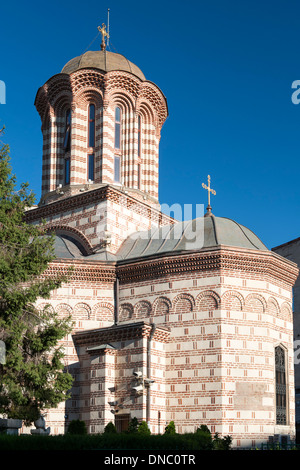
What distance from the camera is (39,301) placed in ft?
71.3

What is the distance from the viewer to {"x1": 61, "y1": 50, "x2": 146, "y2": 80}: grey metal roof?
26.6 m

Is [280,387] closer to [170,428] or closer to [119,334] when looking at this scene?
[170,428]

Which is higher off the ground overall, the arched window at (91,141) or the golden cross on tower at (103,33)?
the golden cross on tower at (103,33)

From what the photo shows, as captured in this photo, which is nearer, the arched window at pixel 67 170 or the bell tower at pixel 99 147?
the bell tower at pixel 99 147

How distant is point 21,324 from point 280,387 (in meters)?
8.90

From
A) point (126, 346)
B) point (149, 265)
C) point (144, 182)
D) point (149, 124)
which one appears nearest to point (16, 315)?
point (126, 346)

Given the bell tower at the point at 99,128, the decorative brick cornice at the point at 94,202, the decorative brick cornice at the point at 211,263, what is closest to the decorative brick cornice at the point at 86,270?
the decorative brick cornice at the point at 211,263

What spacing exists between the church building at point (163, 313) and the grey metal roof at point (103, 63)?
6.34 feet

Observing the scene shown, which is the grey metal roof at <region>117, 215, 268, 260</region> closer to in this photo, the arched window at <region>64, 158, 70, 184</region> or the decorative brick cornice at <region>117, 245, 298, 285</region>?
the decorative brick cornice at <region>117, 245, 298, 285</region>

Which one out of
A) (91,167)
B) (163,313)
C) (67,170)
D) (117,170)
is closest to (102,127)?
(91,167)

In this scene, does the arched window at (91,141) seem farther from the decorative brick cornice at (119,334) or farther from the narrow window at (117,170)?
the decorative brick cornice at (119,334)

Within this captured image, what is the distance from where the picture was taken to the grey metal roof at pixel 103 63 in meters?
26.6

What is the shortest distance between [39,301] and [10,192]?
5923 millimetres

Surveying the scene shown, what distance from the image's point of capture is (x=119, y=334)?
2003 centimetres
